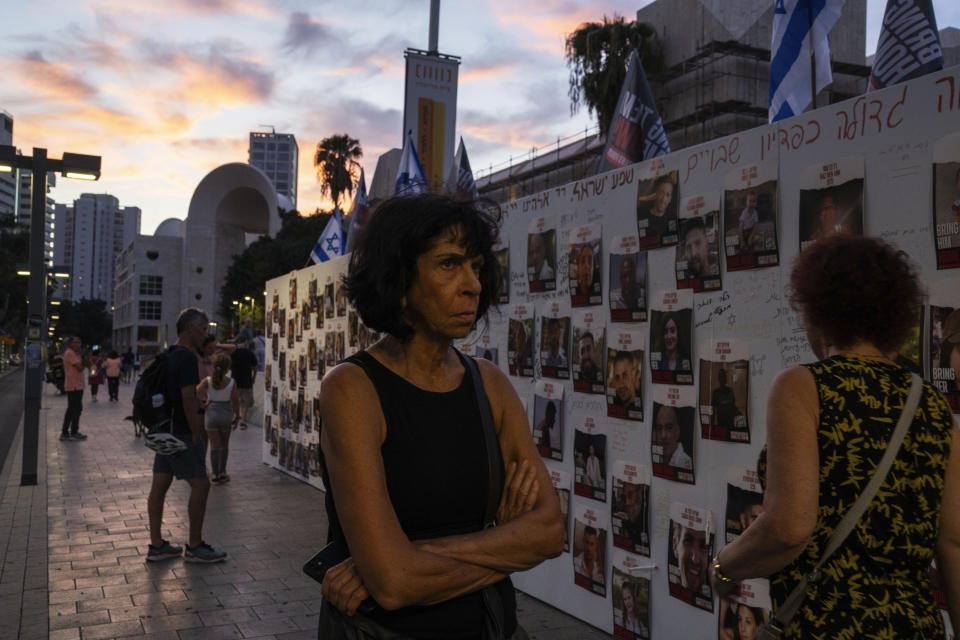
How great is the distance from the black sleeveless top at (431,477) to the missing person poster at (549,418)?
3421 mm

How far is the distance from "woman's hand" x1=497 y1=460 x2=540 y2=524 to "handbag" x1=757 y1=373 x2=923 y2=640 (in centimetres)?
63

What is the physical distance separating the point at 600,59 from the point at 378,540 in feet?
105

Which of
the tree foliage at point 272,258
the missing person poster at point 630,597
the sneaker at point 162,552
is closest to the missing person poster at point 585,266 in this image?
Result: the missing person poster at point 630,597

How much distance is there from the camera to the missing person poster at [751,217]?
149 inches

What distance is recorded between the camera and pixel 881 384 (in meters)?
1.93

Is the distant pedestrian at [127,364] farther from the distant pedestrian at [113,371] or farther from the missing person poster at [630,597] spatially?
the missing person poster at [630,597]

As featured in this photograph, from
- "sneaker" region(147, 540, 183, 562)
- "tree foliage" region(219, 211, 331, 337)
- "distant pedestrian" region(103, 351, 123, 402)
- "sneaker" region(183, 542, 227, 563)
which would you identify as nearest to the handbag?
"sneaker" region(183, 542, 227, 563)

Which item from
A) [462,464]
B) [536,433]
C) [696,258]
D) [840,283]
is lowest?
[536,433]

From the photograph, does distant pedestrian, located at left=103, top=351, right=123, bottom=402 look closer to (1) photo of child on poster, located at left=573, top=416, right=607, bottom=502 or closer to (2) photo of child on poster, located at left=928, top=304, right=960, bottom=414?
(1) photo of child on poster, located at left=573, top=416, right=607, bottom=502

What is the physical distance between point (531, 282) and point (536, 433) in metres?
1.01

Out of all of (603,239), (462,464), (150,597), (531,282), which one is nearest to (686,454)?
(603,239)

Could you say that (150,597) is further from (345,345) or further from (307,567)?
(307,567)

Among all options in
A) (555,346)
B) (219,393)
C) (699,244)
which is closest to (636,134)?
(555,346)

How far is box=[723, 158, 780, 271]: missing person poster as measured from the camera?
12.5 feet
